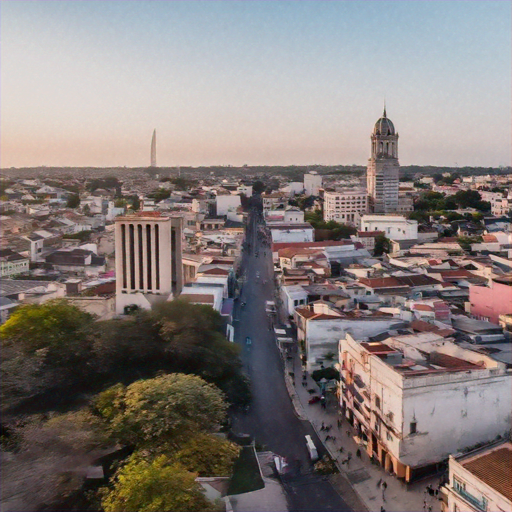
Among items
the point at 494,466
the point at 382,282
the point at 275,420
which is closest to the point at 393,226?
the point at 382,282

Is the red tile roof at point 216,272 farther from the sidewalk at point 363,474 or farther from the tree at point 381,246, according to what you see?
the tree at point 381,246

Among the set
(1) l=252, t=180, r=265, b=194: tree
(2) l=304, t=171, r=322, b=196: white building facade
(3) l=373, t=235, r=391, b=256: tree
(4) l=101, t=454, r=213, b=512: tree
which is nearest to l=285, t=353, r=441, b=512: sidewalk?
(4) l=101, t=454, r=213, b=512: tree

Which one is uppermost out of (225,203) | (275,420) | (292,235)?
(225,203)

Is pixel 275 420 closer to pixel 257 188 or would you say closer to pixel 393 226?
pixel 393 226

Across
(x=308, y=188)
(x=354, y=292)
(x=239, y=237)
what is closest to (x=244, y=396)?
(x=354, y=292)

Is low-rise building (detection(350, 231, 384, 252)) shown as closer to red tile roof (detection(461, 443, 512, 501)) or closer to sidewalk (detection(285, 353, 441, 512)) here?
sidewalk (detection(285, 353, 441, 512))

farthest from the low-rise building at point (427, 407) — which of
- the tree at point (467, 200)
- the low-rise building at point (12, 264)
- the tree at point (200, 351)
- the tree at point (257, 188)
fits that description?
the tree at point (257, 188)
